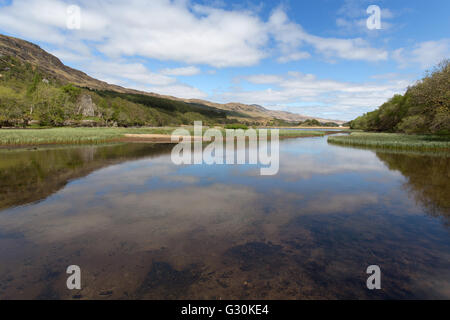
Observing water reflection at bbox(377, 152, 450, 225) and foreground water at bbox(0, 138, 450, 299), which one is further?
water reflection at bbox(377, 152, 450, 225)

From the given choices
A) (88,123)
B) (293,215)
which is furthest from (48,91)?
(293,215)

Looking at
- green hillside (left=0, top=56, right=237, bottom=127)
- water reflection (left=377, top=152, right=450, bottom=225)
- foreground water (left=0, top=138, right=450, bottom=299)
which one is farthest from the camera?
green hillside (left=0, top=56, right=237, bottom=127)

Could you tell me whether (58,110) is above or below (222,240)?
above

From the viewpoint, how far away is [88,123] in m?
84.2

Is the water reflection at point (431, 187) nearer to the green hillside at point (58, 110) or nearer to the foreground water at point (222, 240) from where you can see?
the foreground water at point (222, 240)

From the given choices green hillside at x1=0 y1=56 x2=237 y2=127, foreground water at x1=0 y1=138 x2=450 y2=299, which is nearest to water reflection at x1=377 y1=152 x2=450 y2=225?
foreground water at x1=0 y1=138 x2=450 y2=299

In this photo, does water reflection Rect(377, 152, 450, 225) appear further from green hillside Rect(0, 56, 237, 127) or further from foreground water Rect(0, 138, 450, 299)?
green hillside Rect(0, 56, 237, 127)

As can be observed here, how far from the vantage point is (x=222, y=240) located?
A: 20.0 ft

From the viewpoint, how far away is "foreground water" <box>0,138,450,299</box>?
168 inches

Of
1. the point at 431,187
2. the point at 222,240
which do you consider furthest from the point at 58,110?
the point at 431,187

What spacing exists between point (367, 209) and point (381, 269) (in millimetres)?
4422

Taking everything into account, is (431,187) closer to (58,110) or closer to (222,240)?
(222,240)

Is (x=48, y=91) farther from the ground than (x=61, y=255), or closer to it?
farther from the ground
